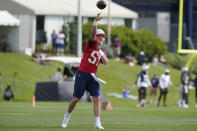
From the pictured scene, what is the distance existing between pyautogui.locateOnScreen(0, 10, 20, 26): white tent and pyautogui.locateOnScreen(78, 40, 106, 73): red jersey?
78.3 feet

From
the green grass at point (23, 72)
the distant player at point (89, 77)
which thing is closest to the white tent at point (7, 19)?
the green grass at point (23, 72)

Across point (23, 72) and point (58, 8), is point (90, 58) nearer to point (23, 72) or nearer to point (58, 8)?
point (23, 72)

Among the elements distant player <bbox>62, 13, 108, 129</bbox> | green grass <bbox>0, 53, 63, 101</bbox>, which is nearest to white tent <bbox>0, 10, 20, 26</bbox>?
green grass <bbox>0, 53, 63, 101</bbox>

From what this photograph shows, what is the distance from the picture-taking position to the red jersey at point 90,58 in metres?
11.3

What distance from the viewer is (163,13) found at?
51000 millimetres

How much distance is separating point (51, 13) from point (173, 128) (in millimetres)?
31361

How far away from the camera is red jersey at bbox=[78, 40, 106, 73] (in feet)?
37.0

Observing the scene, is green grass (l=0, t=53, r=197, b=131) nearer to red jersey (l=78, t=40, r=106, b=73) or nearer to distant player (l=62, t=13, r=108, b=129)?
distant player (l=62, t=13, r=108, b=129)

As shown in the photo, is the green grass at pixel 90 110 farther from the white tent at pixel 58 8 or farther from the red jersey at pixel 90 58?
the white tent at pixel 58 8

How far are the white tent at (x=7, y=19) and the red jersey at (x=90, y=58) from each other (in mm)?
23877

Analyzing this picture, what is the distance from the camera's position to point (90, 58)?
11344 mm

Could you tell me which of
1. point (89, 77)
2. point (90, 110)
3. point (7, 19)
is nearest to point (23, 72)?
point (7, 19)

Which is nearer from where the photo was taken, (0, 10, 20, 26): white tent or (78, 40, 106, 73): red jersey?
(78, 40, 106, 73): red jersey

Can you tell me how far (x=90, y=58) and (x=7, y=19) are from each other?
2525cm
